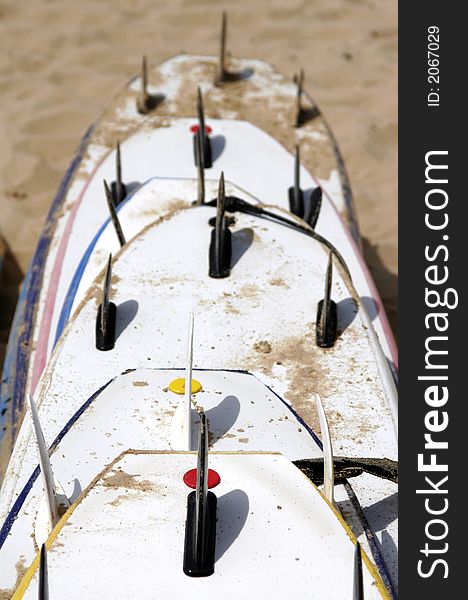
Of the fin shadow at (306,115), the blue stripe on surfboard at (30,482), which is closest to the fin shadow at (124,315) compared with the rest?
the blue stripe on surfboard at (30,482)

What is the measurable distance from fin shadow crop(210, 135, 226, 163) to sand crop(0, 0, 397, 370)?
1.00 meters

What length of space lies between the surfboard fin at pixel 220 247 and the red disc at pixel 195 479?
796mm

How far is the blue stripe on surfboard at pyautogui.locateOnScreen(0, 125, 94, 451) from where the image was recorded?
250cm

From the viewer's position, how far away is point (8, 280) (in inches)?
150

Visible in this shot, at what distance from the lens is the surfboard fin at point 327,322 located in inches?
82.2

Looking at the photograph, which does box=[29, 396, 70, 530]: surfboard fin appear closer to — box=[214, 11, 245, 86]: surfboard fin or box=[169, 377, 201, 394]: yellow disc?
box=[169, 377, 201, 394]: yellow disc

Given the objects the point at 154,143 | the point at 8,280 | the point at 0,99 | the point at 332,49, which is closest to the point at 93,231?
the point at 154,143

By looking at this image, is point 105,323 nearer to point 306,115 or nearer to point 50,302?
point 50,302

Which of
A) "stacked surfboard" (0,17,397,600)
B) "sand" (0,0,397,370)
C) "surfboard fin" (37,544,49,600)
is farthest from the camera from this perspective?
"sand" (0,0,397,370)

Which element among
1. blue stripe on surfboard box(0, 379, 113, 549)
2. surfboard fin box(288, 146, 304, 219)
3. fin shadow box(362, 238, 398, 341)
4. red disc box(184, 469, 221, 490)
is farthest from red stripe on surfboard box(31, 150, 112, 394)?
fin shadow box(362, 238, 398, 341)

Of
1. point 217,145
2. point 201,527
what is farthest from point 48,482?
point 217,145

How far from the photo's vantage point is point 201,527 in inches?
54.8

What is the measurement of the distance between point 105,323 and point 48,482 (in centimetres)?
56

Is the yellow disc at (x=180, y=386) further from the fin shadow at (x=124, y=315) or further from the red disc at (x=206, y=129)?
the red disc at (x=206, y=129)
